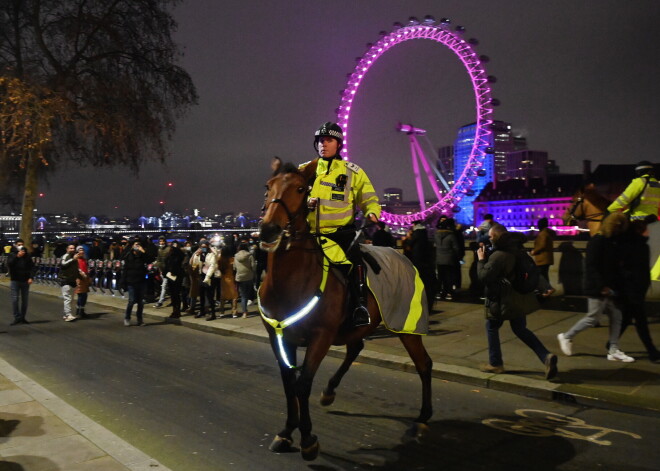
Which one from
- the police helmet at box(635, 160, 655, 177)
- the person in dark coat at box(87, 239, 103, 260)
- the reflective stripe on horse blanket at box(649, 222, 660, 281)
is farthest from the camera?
the person in dark coat at box(87, 239, 103, 260)

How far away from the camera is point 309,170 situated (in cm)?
453

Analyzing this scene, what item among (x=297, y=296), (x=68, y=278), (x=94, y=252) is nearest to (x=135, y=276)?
(x=68, y=278)

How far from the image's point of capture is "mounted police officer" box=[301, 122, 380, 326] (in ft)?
15.2

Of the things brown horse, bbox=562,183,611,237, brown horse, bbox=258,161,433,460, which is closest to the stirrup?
brown horse, bbox=258,161,433,460

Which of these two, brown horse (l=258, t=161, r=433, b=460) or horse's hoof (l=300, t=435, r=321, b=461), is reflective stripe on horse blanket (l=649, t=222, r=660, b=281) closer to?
brown horse (l=258, t=161, r=433, b=460)

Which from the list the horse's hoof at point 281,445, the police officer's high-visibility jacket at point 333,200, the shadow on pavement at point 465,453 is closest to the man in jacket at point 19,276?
the horse's hoof at point 281,445

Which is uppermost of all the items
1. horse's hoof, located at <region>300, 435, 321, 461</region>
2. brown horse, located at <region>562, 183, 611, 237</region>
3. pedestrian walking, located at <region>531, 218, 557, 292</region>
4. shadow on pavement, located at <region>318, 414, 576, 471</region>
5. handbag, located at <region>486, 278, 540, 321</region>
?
brown horse, located at <region>562, 183, 611, 237</region>

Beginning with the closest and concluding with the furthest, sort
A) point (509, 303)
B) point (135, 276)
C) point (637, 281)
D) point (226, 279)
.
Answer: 1. point (509, 303)
2. point (637, 281)
3. point (135, 276)
4. point (226, 279)

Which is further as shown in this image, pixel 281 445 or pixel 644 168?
pixel 644 168

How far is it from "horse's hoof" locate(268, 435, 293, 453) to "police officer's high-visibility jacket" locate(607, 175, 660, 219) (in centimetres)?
599

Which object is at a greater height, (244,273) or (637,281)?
(637,281)

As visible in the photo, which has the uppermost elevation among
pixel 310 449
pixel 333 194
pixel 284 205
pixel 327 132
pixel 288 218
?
pixel 327 132

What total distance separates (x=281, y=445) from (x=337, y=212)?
6.91 feet

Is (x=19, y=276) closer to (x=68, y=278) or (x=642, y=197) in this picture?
(x=68, y=278)
